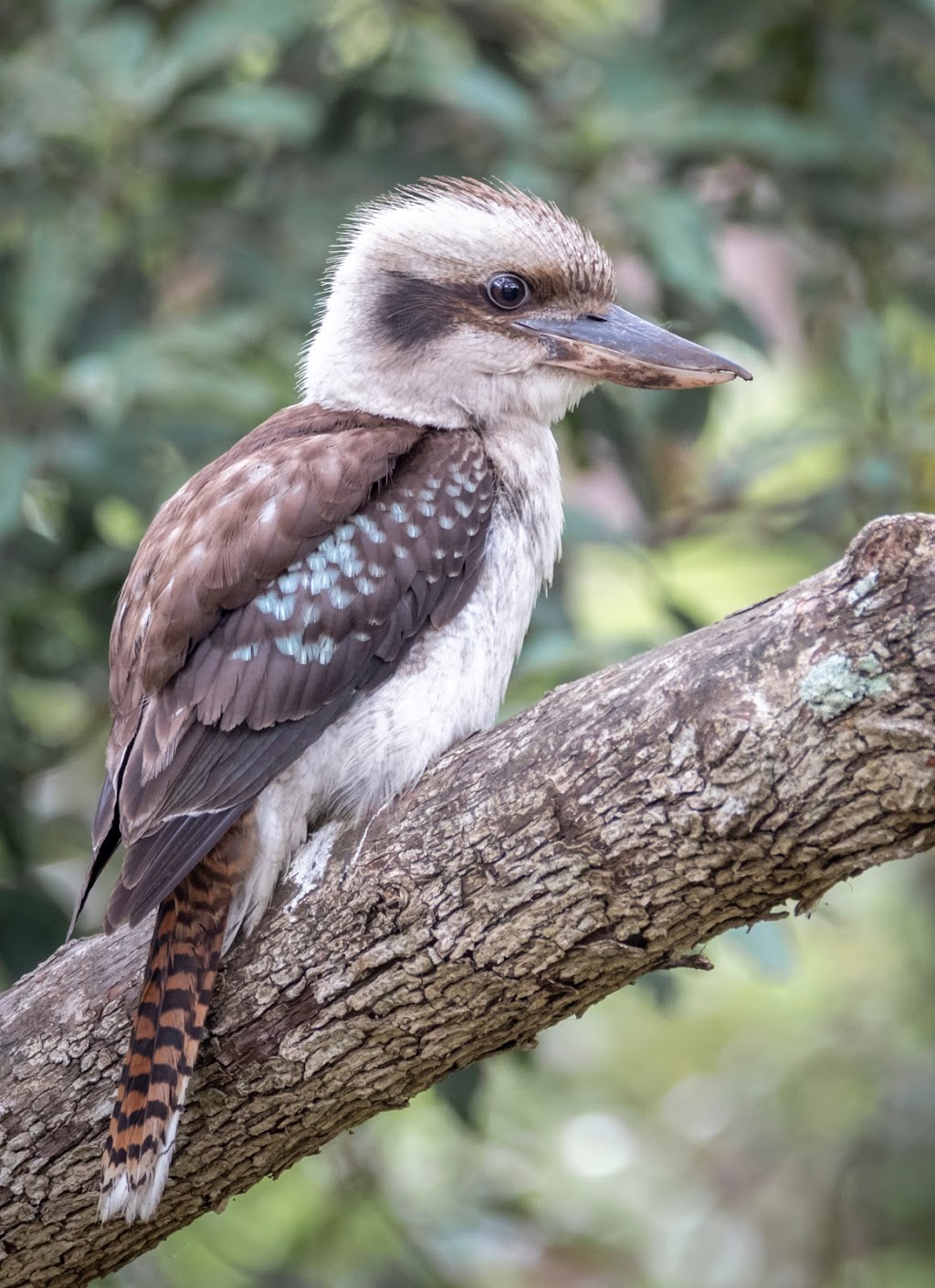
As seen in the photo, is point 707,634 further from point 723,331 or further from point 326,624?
point 723,331

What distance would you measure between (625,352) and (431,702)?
0.82m

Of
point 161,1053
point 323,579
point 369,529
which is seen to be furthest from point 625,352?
point 161,1053

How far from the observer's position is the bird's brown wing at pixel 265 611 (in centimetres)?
260

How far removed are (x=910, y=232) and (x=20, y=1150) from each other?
10.4 ft

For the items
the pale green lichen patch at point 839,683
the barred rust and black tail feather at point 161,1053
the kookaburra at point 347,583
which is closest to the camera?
the pale green lichen patch at point 839,683

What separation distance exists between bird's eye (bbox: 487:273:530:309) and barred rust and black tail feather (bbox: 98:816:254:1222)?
A: 4.28 feet

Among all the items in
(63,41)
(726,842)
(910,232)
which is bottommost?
(726,842)

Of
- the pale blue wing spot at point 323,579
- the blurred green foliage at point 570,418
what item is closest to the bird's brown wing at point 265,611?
the pale blue wing spot at point 323,579

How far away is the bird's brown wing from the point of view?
102 inches

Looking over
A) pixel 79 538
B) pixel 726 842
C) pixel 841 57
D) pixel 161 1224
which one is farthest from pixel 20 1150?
pixel 841 57

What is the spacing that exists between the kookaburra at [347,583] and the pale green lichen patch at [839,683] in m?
0.84

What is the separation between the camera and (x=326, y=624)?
8.95 ft

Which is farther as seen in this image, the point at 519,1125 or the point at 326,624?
the point at 519,1125

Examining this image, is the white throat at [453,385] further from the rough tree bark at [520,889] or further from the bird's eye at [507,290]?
the rough tree bark at [520,889]
